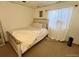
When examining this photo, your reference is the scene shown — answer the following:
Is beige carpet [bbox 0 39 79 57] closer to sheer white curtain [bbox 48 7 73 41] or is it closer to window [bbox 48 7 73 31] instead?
sheer white curtain [bbox 48 7 73 41]

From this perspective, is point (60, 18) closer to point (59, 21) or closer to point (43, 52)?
point (59, 21)

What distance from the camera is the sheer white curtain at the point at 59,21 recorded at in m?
3.39

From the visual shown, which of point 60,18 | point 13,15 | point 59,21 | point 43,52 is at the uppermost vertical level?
point 13,15

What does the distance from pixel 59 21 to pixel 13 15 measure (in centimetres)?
227

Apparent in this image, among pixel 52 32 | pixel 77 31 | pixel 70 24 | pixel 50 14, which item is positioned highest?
pixel 50 14

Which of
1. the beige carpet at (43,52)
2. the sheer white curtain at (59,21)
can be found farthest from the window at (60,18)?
the beige carpet at (43,52)

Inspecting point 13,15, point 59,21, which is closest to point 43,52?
point 59,21

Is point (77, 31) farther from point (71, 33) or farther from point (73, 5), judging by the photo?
point (73, 5)

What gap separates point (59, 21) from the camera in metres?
3.70

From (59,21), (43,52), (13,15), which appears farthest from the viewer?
(59,21)

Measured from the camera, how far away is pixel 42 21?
4289 mm

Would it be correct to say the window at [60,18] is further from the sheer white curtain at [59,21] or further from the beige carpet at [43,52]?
the beige carpet at [43,52]

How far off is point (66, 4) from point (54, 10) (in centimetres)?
66

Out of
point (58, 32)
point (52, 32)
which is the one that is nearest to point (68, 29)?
point (58, 32)
